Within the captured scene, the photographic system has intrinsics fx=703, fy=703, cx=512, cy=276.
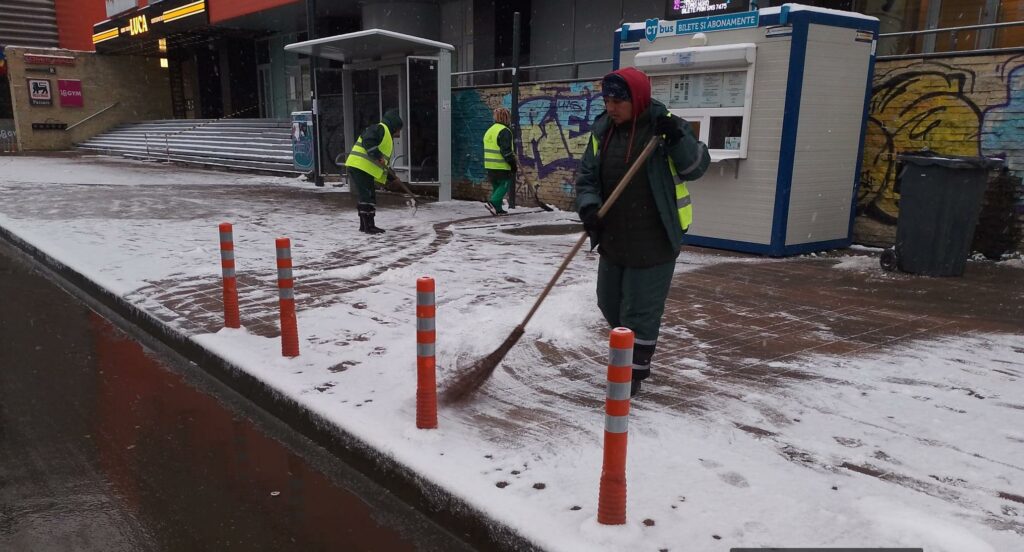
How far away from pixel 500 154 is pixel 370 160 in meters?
2.35

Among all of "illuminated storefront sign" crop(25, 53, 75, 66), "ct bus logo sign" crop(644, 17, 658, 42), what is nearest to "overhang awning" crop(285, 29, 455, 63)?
"ct bus logo sign" crop(644, 17, 658, 42)

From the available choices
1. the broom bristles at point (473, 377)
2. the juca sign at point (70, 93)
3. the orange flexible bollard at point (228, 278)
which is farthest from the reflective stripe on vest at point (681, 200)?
the juca sign at point (70, 93)

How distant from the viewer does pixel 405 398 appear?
4.11 metres

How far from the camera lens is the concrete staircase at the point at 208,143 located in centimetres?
2181

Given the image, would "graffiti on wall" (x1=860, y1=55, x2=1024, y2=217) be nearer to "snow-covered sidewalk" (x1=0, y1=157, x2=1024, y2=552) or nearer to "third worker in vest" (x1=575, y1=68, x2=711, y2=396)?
"snow-covered sidewalk" (x1=0, y1=157, x2=1024, y2=552)

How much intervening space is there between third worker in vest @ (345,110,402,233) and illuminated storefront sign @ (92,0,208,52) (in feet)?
56.5

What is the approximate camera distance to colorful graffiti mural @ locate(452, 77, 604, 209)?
468 inches

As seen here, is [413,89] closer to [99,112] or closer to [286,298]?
[286,298]

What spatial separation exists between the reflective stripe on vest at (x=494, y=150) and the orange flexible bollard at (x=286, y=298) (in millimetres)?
6830

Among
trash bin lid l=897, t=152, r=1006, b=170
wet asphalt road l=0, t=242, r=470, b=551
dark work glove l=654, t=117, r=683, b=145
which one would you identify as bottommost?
wet asphalt road l=0, t=242, r=470, b=551

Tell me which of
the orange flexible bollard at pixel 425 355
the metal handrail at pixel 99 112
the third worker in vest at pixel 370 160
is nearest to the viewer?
the orange flexible bollard at pixel 425 355

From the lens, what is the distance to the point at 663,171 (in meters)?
3.93

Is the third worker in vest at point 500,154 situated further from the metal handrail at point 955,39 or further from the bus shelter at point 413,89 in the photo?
the metal handrail at point 955,39

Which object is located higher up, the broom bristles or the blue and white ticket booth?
the blue and white ticket booth
